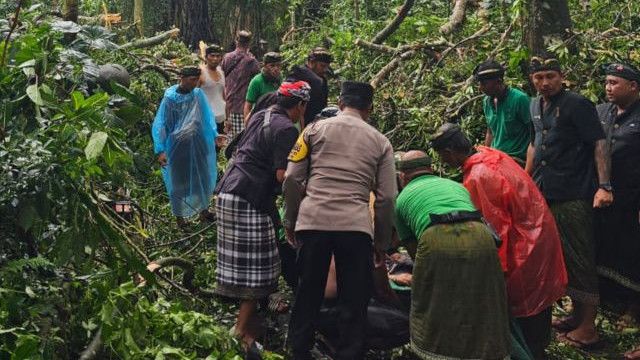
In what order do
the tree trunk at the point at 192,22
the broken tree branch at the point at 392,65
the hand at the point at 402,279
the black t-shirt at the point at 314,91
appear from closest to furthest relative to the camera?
1. the hand at the point at 402,279
2. the black t-shirt at the point at 314,91
3. the broken tree branch at the point at 392,65
4. the tree trunk at the point at 192,22

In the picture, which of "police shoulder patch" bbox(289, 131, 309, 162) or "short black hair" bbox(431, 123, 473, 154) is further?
"short black hair" bbox(431, 123, 473, 154)

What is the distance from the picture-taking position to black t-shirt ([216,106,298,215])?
480 cm

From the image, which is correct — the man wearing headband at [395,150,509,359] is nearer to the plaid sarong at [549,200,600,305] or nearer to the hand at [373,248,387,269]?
the hand at [373,248,387,269]

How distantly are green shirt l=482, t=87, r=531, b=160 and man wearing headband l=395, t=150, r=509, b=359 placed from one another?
5.84ft

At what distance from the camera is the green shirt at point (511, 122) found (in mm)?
5859

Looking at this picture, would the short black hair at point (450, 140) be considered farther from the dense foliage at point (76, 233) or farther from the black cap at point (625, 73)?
the dense foliage at point (76, 233)

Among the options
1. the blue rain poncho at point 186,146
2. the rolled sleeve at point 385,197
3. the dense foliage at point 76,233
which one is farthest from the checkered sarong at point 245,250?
the blue rain poncho at point 186,146

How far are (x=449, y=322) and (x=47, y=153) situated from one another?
87.2 inches

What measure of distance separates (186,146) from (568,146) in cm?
353

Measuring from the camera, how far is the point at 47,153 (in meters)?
3.47

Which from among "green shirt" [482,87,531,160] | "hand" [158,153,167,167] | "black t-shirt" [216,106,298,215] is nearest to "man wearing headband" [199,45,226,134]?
"hand" [158,153,167,167]

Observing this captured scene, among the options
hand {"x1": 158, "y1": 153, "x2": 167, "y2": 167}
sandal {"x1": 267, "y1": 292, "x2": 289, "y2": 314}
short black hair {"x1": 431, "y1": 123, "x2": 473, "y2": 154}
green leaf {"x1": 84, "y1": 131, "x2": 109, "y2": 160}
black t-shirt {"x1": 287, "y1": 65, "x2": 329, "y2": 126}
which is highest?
green leaf {"x1": 84, "y1": 131, "x2": 109, "y2": 160}

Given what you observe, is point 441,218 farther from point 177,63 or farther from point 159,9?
point 159,9

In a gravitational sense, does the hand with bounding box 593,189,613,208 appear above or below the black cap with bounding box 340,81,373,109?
below
